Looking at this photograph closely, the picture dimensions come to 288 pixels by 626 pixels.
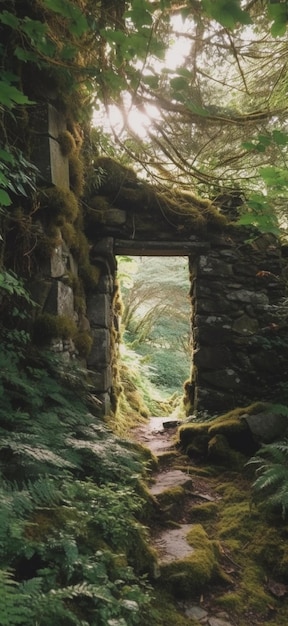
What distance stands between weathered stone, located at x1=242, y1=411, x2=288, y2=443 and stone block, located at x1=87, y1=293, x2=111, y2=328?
2097 mm

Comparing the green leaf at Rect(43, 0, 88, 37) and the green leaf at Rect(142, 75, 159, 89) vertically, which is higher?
the green leaf at Rect(43, 0, 88, 37)

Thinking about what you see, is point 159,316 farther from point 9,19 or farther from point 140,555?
point 9,19

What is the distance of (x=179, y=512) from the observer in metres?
3.37

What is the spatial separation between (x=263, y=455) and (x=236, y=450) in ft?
1.43

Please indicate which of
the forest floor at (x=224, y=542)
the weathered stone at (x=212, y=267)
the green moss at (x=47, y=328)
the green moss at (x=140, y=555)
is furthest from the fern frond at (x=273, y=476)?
the weathered stone at (x=212, y=267)

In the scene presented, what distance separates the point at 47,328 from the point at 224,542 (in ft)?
7.11

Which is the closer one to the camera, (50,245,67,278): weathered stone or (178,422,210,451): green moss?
(50,245,67,278): weathered stone

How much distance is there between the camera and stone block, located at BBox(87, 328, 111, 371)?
504cm

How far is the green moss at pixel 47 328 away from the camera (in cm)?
351

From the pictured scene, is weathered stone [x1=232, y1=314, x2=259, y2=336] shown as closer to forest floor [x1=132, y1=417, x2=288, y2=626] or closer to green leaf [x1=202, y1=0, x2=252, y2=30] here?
forest floor [x1=132, y1=417, x2=288, y2=626]

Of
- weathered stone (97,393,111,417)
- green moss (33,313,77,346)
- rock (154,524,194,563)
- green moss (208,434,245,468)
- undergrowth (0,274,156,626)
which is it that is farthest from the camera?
weathered stone (97,393,111,417)

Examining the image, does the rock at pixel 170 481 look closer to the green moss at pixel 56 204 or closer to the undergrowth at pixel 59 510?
the undergrowth at pixel 59 510

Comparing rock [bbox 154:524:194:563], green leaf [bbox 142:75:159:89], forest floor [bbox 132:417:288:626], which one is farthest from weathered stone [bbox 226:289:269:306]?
green leaf [bbox 142:75:159:89]

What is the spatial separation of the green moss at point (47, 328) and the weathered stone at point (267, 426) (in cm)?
221
